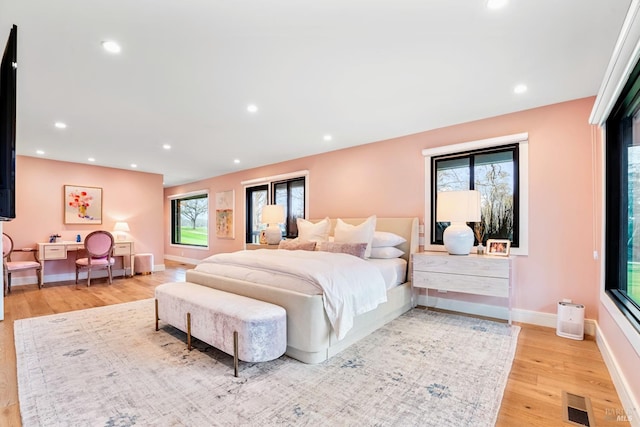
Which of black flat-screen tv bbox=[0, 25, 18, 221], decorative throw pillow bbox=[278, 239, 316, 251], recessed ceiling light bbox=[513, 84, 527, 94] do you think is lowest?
decorative throw pillow bbox=[278, 239, 316, 251]

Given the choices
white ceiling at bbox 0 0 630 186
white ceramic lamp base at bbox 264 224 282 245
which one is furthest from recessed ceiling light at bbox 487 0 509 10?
white ceramic lamp base at bbox 264 224 282 245

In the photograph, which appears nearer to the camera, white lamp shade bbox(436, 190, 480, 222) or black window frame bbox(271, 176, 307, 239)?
white lamp shade bbox(436, 190, 480, 222)

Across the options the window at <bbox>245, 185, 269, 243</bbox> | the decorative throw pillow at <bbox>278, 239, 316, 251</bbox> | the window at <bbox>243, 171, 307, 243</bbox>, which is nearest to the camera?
the decorative throw pillow at <bbox>278, 239, 316, 251</bbox>

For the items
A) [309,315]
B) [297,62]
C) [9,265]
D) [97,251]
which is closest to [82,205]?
[97,251]

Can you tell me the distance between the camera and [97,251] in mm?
5391

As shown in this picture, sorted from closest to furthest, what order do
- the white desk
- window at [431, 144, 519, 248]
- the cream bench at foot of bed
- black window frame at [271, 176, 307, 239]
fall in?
the cream bench at foot of bed, window at [431, 144, 519, 248], the white desk, black window frame at [271, 176, 307, 239]

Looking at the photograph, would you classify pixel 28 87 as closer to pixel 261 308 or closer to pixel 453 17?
pixel 261 308

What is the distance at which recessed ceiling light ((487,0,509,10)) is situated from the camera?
1.70 metres

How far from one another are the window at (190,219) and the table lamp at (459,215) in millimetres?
6446

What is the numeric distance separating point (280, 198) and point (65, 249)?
4.11 meters

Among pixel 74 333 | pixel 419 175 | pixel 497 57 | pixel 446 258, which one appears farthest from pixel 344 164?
pixel 74 333

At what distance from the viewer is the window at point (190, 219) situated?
8383mm

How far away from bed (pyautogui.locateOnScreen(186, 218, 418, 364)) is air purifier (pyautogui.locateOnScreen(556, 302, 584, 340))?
5.03 ft

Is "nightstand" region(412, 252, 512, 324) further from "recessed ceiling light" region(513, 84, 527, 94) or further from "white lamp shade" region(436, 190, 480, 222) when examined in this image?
"recessed ceiling light" region(513, 84, 527, 94)
